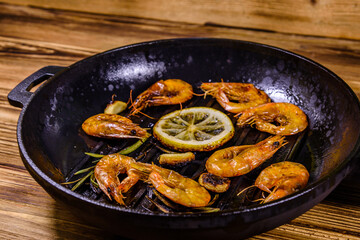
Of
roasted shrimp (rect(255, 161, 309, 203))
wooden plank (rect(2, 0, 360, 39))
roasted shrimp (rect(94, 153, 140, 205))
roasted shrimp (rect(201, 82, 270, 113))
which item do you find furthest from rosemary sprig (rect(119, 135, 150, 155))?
wooden plank (rect(2, 0, 360, 39))

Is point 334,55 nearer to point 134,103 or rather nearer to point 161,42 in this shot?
point 161,42

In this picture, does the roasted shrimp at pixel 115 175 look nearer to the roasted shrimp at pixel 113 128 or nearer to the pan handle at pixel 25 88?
the roasted shrimp at pixel 113 128

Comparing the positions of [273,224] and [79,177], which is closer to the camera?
[273,224]

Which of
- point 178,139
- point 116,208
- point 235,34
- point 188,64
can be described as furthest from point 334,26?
point 116,208

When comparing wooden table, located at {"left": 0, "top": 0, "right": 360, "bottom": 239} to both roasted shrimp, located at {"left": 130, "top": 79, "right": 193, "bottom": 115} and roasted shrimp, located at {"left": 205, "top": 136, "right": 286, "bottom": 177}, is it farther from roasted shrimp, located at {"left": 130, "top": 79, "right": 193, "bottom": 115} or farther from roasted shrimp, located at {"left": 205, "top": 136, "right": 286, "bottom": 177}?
roasted shrimp, located at {"left": 205, "top": 136, "right": 286, "bottom": 177}

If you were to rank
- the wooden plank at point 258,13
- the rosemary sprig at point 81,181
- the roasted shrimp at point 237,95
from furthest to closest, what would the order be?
the wooden plank at point 258,13 < the roasted shrimp at point 237,95 < the rosemary sprig at point 81,181

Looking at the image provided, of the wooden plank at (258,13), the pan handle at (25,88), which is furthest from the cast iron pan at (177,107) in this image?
the wooden plank at (258,13)
